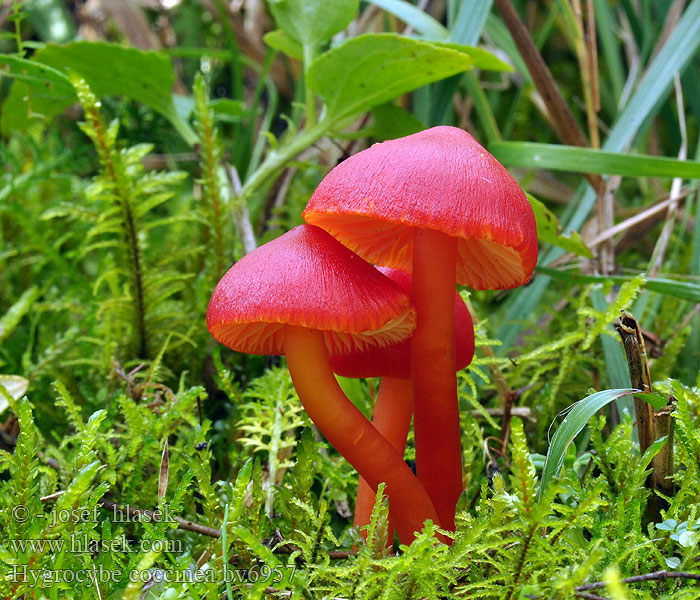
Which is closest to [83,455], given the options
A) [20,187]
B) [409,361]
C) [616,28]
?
[409,361]

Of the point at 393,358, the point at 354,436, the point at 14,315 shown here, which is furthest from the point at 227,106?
the point at 354,436

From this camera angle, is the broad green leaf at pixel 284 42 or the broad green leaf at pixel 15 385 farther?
the broad green leaf at pixel 284 42

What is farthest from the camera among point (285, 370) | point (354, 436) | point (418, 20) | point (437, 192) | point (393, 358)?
point (418, 20)

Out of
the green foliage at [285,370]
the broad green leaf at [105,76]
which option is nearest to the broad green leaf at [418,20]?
the green foliage at [285,370]

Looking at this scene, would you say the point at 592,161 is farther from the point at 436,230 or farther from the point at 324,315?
the point at 324,315

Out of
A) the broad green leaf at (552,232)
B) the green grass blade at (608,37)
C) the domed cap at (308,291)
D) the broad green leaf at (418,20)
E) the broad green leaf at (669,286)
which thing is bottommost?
the broad green leaf at (669,286)

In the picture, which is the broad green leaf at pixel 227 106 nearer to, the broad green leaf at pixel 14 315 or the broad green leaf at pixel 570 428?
the broad green leaf at pixel 14 315

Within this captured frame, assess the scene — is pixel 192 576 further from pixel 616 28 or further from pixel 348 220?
pixel 616 28
